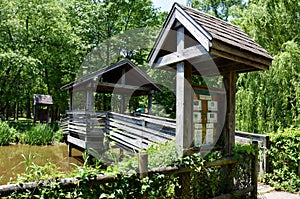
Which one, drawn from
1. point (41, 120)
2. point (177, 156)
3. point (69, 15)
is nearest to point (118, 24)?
point (69, 15)

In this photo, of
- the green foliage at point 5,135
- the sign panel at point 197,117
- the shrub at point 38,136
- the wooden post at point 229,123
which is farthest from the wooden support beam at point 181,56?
the green foliage at point 5,135

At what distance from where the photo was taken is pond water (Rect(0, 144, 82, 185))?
31.7 feet

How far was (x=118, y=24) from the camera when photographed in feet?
63.2

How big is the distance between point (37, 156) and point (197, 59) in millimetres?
9773

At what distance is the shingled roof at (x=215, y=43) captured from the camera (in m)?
3.38

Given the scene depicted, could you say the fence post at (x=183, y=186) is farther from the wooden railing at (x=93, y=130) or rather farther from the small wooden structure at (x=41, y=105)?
the small wooden structure at (x=41, y=105)

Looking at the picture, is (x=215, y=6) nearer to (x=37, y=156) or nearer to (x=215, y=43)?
(x=37, y=156)

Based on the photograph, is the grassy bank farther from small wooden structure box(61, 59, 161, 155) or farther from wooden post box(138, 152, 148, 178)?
wooden post box(138, 152, 148, 178)

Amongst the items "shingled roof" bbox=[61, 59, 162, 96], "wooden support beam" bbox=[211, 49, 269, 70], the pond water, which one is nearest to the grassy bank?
the pond water

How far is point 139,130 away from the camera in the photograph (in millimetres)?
7148

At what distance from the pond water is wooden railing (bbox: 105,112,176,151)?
7.97 ft

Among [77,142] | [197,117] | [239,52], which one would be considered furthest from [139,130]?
[77,142]

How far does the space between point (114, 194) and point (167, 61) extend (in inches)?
90.9

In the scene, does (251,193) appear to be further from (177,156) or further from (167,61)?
(167,61)
